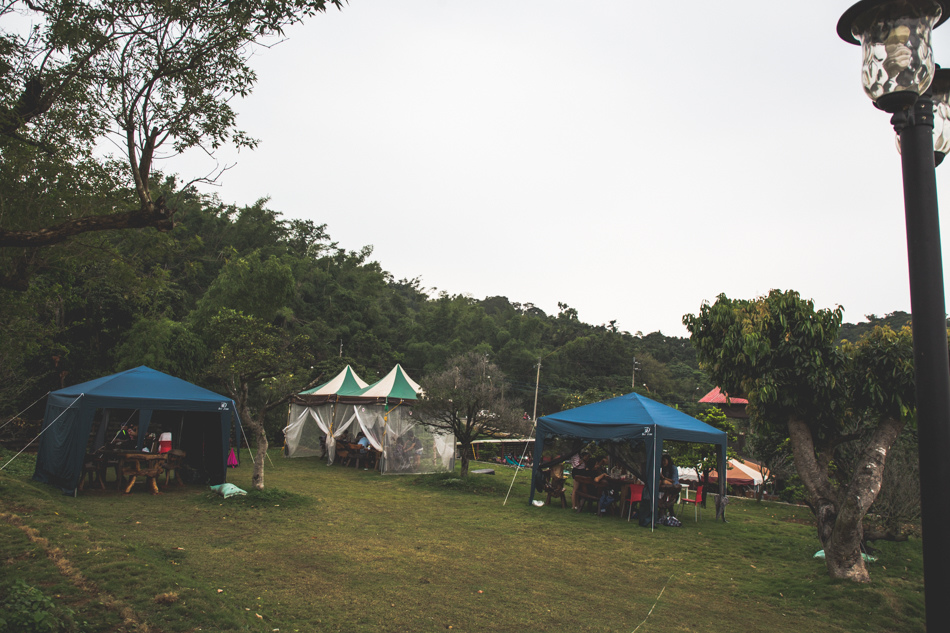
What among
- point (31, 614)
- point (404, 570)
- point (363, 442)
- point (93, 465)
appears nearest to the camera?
point (31, 614)

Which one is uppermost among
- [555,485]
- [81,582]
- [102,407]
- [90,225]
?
[90,225]

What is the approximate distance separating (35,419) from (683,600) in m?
19.3

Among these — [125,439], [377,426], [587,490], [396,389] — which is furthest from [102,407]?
[587,490]

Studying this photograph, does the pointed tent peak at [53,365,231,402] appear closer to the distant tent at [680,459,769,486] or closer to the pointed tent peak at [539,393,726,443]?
the pointed tent peak at [539,393,726,443]

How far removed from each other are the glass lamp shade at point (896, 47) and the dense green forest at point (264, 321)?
23.3 ft

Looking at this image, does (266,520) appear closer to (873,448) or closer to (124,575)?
(124,575)

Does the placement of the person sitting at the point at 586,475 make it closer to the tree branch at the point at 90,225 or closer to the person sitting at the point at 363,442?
the person sitting at the point at 363,442

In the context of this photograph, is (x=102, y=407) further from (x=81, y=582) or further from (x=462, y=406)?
(x=462, y=406)

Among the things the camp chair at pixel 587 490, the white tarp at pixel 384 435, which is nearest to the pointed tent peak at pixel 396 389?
the white tarp at pixel 384 435

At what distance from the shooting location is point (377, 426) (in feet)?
56.1

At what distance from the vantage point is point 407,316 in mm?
53688

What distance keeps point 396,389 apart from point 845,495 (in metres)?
12.0

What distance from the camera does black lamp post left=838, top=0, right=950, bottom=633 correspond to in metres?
1.95

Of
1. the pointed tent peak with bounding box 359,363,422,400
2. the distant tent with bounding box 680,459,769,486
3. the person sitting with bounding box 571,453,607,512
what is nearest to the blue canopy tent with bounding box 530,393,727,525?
the person sitting with bounding box 571,453,607,512
